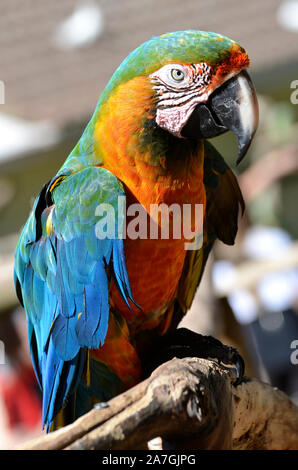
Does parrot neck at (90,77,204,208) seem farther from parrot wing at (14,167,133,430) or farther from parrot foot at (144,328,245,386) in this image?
parrot foot at (144,328,245,386)

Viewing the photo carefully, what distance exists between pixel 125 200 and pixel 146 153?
Answer: 0.14 metres

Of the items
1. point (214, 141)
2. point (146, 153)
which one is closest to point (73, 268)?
point (146, 153)

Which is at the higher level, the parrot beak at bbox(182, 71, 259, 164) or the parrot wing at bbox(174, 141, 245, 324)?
the parrot beak at bbox(182, 71, 259, 164)

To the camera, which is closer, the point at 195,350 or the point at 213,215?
the point at 195,350

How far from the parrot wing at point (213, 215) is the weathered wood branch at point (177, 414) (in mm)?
356

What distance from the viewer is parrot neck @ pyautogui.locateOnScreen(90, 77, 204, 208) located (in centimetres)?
166

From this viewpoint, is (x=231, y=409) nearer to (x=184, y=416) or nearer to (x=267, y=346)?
(x=184, y=416)

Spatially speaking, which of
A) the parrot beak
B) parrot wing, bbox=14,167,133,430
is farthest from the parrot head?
parrot wing, bbox=14,167,133,430

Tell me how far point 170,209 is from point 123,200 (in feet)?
0.47

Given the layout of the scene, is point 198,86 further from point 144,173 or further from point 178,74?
point 144,173

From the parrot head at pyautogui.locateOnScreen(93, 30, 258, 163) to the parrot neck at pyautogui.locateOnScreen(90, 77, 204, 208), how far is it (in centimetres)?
1

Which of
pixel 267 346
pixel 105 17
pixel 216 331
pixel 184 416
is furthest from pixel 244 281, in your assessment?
pixel 184 416

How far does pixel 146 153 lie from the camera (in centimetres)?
165

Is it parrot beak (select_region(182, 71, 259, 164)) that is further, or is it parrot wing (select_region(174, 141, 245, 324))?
parrot wing (select_region(174, 141, 245, 324))
